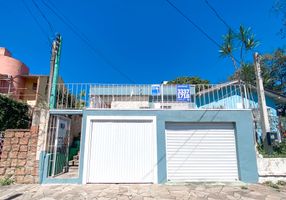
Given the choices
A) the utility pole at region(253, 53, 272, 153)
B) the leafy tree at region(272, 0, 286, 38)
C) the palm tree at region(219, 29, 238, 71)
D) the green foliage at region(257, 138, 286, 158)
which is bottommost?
the green foliage at region(257, 138, 286, 158)

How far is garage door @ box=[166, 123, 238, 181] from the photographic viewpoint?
8180 millimetres

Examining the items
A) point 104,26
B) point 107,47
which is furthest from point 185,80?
point 104,26

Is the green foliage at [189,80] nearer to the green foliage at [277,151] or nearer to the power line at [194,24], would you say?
the power line at [194,24]

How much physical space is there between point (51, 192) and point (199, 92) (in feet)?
24.4

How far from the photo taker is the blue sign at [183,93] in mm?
9031

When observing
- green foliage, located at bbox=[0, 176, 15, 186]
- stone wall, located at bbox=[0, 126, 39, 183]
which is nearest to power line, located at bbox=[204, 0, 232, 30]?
stone wall, located at bbox=[0, 126, 39, 183]

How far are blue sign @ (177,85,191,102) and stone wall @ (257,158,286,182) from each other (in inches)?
149

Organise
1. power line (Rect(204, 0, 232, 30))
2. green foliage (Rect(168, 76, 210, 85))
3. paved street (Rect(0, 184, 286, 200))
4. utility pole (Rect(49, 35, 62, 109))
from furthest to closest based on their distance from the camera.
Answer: green foliage (Rect(168, 76, 210, 85))
utility pole (Rect(49, 35, 62, 109))
power line (Rect(204, 0, 232, 30))
paved street (Rect(0, 184, 286, 200))

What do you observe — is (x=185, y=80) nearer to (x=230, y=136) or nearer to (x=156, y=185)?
(x=230, y=136)

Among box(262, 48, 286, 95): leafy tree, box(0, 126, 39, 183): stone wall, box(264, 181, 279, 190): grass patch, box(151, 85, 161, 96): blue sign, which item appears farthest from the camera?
box(262, 48, 286, 95): leafy tree

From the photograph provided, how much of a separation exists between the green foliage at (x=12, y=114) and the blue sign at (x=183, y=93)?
9.75 meters

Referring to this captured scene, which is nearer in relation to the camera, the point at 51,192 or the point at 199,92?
the point at 51,192

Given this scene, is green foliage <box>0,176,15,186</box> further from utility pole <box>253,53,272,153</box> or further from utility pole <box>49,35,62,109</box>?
utility pole <box>253,53,272,153</box>

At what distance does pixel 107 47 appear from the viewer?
1574 cm
